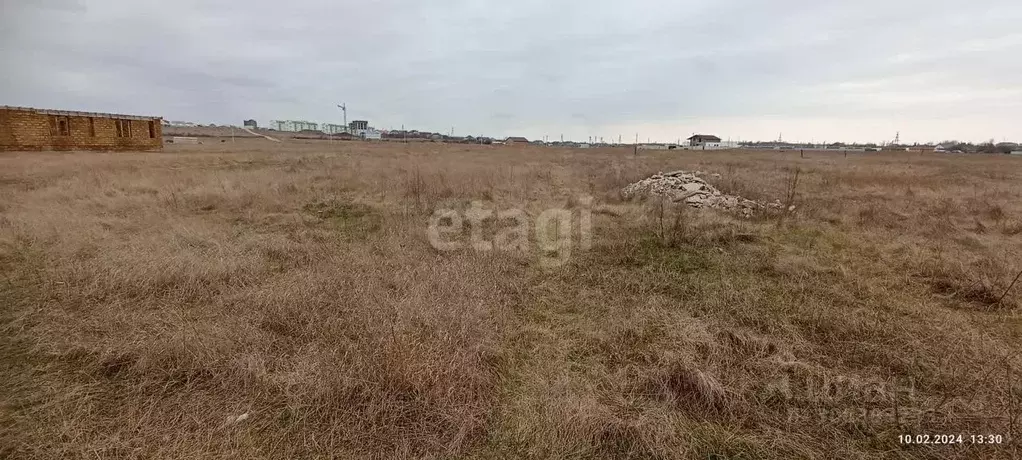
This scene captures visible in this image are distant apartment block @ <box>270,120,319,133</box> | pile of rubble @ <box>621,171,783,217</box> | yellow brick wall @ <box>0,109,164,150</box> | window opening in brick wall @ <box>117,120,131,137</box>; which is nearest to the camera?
pile of rubble @ <box>621,171,783,217</box>

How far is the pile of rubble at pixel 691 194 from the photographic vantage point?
9641mm

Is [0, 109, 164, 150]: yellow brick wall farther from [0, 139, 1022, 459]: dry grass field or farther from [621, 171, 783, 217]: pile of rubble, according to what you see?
[621, 171, 783, 217]: pile of rubble

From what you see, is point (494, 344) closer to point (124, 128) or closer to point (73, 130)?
point (73, 130)

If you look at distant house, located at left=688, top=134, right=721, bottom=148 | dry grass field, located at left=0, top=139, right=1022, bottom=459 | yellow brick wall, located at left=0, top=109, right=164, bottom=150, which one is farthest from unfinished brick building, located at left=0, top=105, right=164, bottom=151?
distant house, located at left=688, top=134, right=721, bottom=148

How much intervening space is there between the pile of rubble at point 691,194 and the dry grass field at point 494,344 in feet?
8.74

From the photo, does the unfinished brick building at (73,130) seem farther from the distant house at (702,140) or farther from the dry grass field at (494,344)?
the distant house at (702,140)

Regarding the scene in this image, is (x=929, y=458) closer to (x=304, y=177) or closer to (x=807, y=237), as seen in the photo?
(x=807, y=237)

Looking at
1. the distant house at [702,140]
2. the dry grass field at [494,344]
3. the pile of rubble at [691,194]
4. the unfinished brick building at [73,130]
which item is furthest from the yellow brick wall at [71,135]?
the distant house at [702,140]

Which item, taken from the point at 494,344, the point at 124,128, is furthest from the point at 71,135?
the point at 494,344

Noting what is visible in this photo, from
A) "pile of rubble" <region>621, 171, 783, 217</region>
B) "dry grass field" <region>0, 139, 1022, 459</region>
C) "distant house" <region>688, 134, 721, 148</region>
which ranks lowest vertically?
"dry grass field" <region>0, 139, 1022, 459</region>

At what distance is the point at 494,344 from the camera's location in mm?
3342

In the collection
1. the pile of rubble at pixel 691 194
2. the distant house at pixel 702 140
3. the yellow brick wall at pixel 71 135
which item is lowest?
the pile of rubble at pixel 691 194

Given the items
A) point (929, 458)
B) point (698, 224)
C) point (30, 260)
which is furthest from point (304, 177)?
point (929, 458)

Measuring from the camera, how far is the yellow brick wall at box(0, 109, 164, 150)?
14523mm
